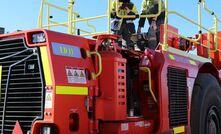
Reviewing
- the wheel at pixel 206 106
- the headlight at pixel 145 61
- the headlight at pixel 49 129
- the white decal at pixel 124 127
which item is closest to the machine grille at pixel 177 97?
the wheel at pixel 206 106

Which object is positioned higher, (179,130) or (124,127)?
(124,127)

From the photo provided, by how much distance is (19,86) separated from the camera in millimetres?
4227

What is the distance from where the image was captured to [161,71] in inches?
205

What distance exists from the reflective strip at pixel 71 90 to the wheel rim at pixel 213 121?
2927 millimetres

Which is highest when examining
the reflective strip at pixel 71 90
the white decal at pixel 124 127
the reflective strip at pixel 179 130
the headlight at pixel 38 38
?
the headlight at pixel 38 38

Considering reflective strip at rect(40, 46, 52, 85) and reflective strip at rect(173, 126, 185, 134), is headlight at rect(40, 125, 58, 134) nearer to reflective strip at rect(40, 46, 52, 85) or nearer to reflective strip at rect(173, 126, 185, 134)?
reflective strip at rect(40, 46, 52, 85)

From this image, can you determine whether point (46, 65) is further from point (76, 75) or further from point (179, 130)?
point (179, 130)

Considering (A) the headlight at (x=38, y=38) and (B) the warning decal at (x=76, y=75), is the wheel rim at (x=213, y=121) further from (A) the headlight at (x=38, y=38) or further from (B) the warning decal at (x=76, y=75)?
(A) the headlight at (x=38, y=38)

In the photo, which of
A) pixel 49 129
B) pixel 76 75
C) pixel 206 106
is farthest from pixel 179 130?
pixel 49 129

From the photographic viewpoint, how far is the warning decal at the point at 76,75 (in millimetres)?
4051

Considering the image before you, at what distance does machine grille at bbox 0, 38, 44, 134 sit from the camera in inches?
159

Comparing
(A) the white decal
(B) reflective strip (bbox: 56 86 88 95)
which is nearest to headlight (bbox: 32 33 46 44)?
(B) reflective strip (bbox: 56 86 88 95)

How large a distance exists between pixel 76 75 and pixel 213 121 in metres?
3.40

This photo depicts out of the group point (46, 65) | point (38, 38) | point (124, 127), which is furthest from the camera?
point (124, 127)
